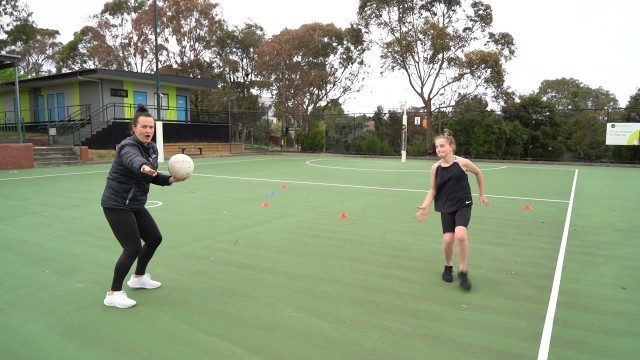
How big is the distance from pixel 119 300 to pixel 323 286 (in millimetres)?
1844

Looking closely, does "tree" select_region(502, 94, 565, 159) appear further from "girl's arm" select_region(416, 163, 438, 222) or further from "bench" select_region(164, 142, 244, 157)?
"girl's arm" select_region(416, 163, 438, 222)

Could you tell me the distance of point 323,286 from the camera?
4383 millimetres

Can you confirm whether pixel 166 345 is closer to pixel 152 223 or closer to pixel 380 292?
pixel 152 223

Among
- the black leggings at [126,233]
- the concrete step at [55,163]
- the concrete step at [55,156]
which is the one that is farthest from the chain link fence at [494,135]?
the black leggings at [126,233]

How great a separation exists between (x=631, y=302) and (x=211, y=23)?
3553 cm

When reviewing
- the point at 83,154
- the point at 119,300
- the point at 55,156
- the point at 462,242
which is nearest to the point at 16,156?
the point at 55,156

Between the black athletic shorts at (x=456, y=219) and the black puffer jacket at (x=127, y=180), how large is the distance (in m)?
2.71

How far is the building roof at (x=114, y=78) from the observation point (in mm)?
24370

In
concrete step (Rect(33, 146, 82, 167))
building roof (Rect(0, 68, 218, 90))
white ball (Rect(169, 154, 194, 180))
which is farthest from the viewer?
building roof (Rect(0, 68, 218, 90))

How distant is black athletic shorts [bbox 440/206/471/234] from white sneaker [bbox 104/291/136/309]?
3.03 meters

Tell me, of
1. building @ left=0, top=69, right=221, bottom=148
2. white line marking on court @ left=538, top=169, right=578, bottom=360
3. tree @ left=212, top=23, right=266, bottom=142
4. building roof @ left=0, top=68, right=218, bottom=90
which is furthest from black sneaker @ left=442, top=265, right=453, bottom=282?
tree @ left=212, top=23, right=266, bottom=142

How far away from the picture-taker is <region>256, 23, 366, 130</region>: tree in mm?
34188

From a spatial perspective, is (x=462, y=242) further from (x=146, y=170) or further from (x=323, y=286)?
(x=146, y=170)

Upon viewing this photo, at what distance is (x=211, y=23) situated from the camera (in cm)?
3491
